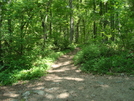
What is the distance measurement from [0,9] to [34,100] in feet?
→ 24.3

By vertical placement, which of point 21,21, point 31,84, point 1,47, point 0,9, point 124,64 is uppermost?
point 0,9

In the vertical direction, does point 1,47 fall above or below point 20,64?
above

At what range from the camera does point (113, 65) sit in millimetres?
7613

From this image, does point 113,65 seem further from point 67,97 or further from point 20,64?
point 20,64

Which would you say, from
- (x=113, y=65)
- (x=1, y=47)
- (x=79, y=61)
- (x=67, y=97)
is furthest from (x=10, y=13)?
(x=113, y=65)

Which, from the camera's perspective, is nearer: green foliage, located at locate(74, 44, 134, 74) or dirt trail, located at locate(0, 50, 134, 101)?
dirt trail, located at locate(0, 50, 134, 101)

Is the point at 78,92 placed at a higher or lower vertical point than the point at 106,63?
lower

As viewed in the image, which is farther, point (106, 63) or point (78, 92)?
point (106, 63)

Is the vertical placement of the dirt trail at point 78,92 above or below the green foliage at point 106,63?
below

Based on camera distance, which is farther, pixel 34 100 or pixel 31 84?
pixel 31 84

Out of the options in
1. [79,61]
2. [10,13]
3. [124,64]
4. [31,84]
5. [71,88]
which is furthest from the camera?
[79,61]

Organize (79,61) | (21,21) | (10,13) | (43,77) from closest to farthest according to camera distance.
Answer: (43,77)
(10,13)
(21,21)
(79,61)

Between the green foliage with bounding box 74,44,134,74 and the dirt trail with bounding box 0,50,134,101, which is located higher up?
the green foliage with bounding box 74,44,134,74

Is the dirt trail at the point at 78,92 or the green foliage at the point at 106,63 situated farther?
the green foliage at the point at 106,63
